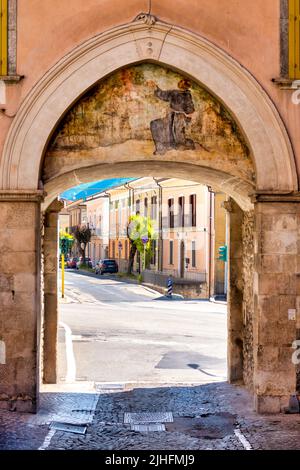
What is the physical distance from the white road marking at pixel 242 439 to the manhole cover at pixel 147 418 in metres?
1.20

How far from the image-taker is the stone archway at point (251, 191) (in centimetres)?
1145

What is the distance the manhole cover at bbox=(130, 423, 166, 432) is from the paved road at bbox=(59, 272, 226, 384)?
3.76m

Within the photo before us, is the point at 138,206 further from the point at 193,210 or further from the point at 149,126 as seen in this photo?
the point at 149,126

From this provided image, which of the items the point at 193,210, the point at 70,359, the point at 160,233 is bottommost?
the point at 70,359

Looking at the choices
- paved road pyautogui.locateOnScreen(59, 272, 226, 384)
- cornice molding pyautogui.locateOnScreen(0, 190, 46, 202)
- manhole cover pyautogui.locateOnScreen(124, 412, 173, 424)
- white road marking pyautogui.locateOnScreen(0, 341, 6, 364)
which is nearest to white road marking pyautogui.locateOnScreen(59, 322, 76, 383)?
paved road pyautogui.locateOnScreen(59, 272, 226, 384)

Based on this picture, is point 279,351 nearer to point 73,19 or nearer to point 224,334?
point 73,19

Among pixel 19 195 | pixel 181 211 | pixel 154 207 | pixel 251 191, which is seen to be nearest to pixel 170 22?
pixel 251 191

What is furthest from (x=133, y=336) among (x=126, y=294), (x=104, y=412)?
(x=126, y=294)

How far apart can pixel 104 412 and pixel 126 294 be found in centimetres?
3085

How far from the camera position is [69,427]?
35.0ft

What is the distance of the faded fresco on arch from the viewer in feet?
39.3

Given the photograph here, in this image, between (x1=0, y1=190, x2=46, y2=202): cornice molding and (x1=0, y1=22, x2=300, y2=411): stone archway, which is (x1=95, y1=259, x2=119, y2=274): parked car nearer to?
(x1=0, y1=22, x2=300, y2=411): stone archway

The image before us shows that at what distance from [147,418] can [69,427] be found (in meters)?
1.38

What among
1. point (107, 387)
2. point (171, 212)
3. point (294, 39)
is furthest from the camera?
point (171, 212)
